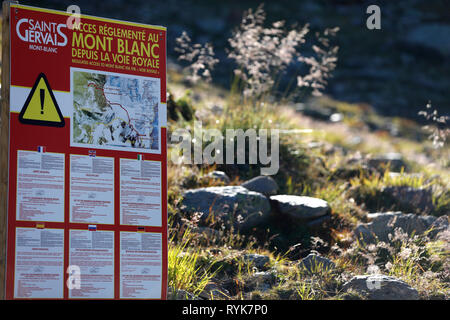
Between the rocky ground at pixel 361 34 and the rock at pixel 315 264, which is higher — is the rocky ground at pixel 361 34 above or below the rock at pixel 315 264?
above

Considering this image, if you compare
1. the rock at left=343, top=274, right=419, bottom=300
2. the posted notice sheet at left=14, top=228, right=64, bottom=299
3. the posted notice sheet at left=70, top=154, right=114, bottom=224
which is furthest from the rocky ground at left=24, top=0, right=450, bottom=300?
the posted notice sheet at left=14, top=228, right=64, bottom=299

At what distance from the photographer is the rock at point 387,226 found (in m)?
6.63

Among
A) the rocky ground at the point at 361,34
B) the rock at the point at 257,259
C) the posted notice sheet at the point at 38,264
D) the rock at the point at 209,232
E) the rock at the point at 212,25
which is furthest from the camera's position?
the rock at the point at 212,25

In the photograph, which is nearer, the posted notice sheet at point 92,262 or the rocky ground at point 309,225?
the posted notice sheet at point 92,262

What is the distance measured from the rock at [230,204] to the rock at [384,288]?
5.38 ft

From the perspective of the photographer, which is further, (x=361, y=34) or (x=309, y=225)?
(x=361, y=34)

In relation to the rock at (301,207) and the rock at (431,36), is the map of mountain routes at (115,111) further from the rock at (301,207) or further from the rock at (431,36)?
the rock at (431,36)

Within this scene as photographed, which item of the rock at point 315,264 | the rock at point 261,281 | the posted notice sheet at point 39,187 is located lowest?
the rock at point 261,281

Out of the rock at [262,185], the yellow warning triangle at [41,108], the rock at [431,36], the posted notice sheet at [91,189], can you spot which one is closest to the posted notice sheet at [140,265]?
the posted notice sheet at [91,189]

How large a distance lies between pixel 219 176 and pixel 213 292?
2516 mm

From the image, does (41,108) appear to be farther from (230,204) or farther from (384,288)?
(384,288)

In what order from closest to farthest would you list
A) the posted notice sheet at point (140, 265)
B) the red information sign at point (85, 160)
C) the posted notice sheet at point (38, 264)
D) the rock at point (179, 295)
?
the posted notice sheet at point (38, 264) < the red information sign at point (85, 160) < the posted notice sheet at point (140, 265) < the rock at point (179, 295)

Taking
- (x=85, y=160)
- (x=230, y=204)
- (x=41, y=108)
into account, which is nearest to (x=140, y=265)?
(x=85, y=160)

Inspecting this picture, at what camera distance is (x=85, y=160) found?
4523mm
